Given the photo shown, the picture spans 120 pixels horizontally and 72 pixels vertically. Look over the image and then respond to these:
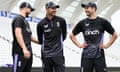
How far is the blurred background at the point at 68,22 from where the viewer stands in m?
16.9

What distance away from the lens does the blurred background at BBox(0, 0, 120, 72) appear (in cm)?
1687

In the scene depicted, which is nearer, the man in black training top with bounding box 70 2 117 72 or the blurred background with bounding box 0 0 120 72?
the man in black training top with bounding box 70 2 117 72

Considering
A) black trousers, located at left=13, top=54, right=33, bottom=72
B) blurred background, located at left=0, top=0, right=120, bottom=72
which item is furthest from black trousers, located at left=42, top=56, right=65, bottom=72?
blurred background, located at left=0, top=0, right=120, bottom=72

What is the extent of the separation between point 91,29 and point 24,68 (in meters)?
1.35

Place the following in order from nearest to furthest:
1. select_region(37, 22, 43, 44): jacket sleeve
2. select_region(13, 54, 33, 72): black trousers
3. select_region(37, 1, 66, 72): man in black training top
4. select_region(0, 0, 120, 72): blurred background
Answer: select_region(13, 54, 33, 72): black trousers
select_region(37, 1, 66, 72): man in black training top
select_region(37, 22, 43, 44): jacket sleeve
select_region(0, 0, 120, 72): blurred background

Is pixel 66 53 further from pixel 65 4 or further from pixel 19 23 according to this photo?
pixel 19 23

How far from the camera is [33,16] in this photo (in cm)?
1911

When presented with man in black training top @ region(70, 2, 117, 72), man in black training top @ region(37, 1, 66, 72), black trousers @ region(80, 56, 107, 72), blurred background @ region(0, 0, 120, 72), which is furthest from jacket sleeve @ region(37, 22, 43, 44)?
blurred background @ region(0, 0, 120, 72)

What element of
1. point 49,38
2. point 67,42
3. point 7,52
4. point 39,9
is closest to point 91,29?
point 49,38

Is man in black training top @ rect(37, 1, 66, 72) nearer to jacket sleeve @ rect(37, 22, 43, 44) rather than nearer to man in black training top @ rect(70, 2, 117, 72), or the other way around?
jacket sleeve @ rect(37, 22, 43, 44)

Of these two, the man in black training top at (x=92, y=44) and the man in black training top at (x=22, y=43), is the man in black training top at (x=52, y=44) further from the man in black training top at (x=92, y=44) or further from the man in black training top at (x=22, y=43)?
the man in black training top at (x=92, y=44)

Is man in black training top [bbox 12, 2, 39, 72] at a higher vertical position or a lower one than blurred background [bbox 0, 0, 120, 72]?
lower

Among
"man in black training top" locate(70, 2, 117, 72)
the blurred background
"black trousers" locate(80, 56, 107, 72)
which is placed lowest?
"black trousers" locate(80, 56, 107, 72)

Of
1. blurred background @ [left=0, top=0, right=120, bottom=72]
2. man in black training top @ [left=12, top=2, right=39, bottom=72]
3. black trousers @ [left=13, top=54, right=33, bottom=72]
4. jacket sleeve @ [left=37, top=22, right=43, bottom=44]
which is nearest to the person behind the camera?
man in black training top @ [left=12, top=2, right=39, bottom=72]
